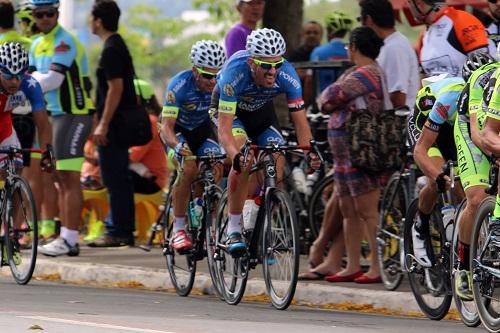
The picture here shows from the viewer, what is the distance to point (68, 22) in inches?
1255

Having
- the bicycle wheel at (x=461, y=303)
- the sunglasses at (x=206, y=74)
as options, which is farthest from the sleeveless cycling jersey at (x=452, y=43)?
the bicycle wheel at (x=461, y=303)

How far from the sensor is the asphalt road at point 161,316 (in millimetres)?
9625

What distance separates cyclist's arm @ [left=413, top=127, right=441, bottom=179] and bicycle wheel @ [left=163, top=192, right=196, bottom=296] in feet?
8.53

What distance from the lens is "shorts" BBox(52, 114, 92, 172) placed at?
1556cm

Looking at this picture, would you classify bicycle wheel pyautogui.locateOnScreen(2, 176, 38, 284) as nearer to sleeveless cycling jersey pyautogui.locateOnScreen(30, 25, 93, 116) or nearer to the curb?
the curb

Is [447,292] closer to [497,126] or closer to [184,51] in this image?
[497,126]

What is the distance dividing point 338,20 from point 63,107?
3.00 meters

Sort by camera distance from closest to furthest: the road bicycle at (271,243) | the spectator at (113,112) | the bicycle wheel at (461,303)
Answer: the bicycle wheel at (461,303) → the road bicycle at (271,243) → the spectator at (113,112)

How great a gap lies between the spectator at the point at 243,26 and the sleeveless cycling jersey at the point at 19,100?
6.69ft

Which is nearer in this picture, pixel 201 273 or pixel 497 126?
pixel 497 126

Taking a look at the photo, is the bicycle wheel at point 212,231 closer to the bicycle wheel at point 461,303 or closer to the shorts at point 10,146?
the shorts at point 10,146

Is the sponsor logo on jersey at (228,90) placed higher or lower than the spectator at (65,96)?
higher

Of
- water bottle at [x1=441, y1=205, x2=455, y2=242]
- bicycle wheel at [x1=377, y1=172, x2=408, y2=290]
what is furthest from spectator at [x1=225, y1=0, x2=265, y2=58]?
water bottle at [x1=441, y1=205, x2=455, y2=242]

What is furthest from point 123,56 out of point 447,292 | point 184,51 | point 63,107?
point 184,51
